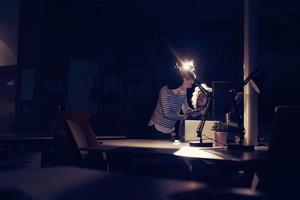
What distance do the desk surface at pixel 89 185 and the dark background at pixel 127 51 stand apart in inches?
114

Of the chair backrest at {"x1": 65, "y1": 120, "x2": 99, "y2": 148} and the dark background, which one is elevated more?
the dark background

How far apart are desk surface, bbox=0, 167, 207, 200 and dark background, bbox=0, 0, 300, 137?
2886 millimetres

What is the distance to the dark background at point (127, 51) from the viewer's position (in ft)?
18.3

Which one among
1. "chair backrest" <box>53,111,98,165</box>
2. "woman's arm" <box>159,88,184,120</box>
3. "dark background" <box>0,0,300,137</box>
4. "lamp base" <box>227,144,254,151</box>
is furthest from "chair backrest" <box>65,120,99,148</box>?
"dark background" <box>0,0,300,137</box>

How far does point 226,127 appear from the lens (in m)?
2.77

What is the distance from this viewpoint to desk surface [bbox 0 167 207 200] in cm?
84

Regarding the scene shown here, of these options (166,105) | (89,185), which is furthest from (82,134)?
(89,185)

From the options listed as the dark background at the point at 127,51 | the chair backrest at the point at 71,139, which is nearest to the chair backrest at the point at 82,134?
the chair backrest at the point at 71,139

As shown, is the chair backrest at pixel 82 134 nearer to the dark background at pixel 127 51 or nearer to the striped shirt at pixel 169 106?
the striped shirt at pixel 169 106

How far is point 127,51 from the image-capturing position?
7090 mm

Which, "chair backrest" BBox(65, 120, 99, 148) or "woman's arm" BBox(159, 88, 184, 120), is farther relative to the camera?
"woman's arm" BBox(159, 88, 184, 120)

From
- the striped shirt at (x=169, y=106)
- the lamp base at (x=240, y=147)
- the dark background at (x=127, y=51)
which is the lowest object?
the lamp base at (x=240, y=147)

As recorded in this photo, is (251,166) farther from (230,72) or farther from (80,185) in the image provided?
(230,72)

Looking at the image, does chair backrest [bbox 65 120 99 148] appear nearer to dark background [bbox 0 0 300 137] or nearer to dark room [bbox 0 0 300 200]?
dark room [bbox 0 0 300 200]
